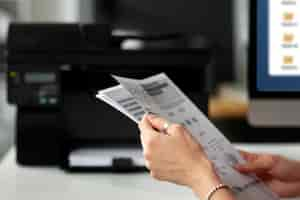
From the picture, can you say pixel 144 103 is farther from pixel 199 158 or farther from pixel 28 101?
pixel 28 101

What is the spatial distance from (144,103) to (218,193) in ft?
0.65

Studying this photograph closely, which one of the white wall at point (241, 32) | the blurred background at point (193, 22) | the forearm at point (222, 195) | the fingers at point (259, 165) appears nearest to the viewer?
the forearm at point (222, 195)

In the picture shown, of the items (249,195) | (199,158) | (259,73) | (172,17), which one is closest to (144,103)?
(199,158)

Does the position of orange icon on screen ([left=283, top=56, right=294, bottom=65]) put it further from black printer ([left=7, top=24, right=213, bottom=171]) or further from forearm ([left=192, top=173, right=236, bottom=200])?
forearm ([left=192, top=173, right=236, bottom=200])

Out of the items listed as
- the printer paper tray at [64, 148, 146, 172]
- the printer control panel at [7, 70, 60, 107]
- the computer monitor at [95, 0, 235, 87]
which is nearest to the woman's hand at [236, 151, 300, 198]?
the printer paper tray at [64, 148, 146, 172]

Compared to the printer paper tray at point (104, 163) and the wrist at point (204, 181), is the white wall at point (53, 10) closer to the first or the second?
the printer paper tray at point (104, 163)

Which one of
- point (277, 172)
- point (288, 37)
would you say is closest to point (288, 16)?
point (288, 37)

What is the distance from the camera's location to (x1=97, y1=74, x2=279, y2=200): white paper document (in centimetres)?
108

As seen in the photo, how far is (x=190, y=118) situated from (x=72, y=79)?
0.31m

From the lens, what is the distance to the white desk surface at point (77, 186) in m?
1.18

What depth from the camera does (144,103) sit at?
1.08 m

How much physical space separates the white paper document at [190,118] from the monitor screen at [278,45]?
0.23m

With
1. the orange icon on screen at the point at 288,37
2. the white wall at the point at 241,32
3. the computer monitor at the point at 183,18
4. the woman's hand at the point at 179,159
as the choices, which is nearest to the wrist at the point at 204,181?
the woman's hand at the point at 179,159

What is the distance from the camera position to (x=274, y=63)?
4.34ft
